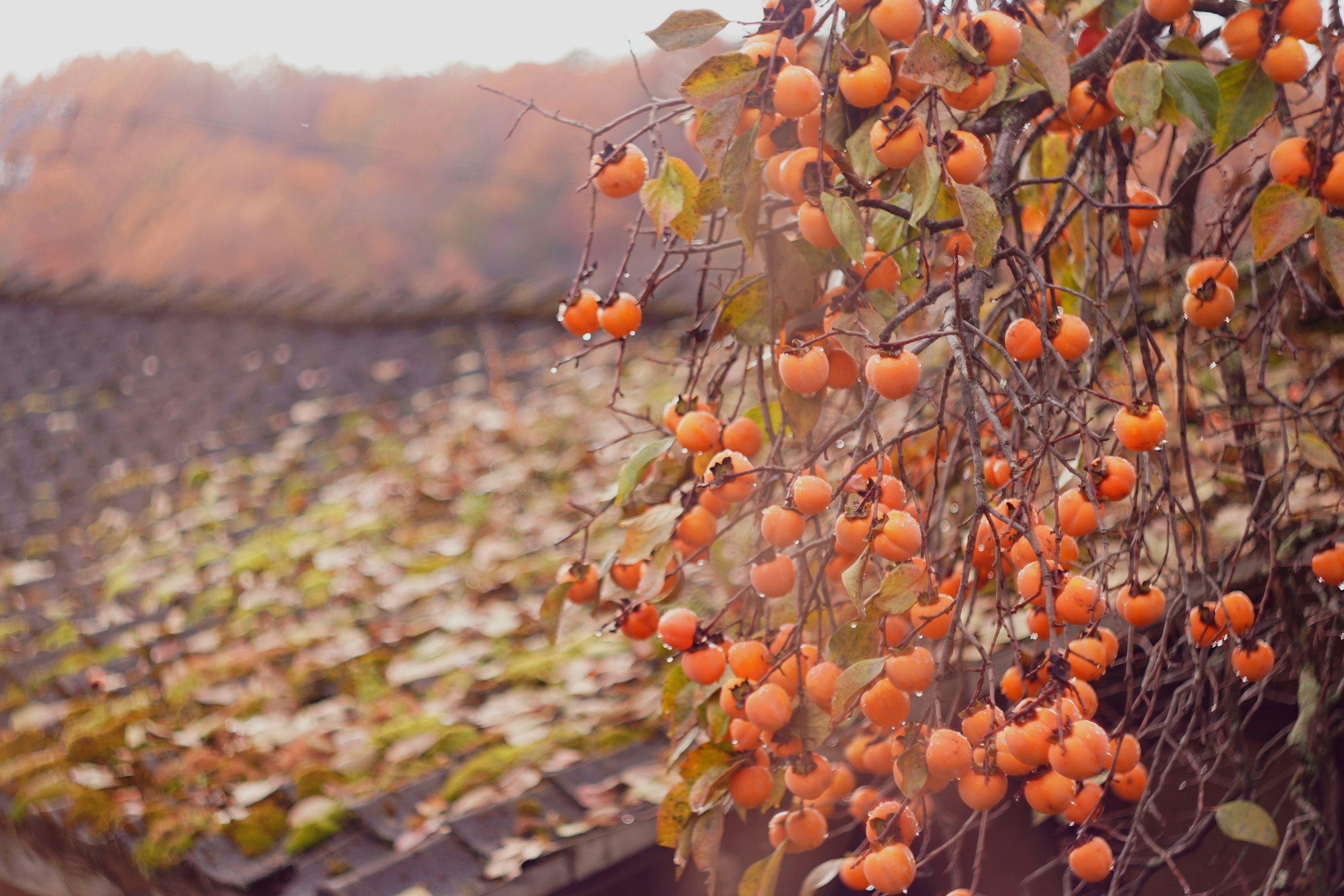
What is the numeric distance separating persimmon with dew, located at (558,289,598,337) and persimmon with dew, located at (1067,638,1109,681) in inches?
24.5

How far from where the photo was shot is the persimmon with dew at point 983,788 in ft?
2.55

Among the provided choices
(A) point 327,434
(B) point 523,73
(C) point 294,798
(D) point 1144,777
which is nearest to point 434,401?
(A) point 327,434

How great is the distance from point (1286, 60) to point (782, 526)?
2.24 ft

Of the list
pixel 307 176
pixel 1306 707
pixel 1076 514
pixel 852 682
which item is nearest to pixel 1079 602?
pixel 1076 514

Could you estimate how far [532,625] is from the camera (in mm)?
2643

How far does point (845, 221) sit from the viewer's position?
31.4 inches

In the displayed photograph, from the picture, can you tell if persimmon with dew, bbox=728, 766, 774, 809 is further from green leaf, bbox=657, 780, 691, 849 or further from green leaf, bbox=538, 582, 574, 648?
green leaf, bbox=538, 582, 574, 648

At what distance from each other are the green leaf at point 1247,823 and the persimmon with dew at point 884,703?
592mm

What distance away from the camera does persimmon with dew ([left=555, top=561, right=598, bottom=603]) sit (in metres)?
1.18

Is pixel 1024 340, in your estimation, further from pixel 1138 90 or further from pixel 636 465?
pixel 636 465

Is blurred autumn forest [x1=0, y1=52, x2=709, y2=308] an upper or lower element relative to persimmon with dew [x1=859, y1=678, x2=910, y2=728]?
upper

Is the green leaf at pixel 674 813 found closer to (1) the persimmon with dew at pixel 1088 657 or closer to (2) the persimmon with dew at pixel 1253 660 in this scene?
(1) the persimmon with dew at pixel 1088 657

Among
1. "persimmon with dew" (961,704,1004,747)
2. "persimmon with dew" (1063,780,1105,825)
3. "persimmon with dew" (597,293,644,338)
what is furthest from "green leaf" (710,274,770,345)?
"persimmon with dew" (1063,780,1105,825)

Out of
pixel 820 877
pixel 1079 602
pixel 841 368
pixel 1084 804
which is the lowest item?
pixel 820 877
